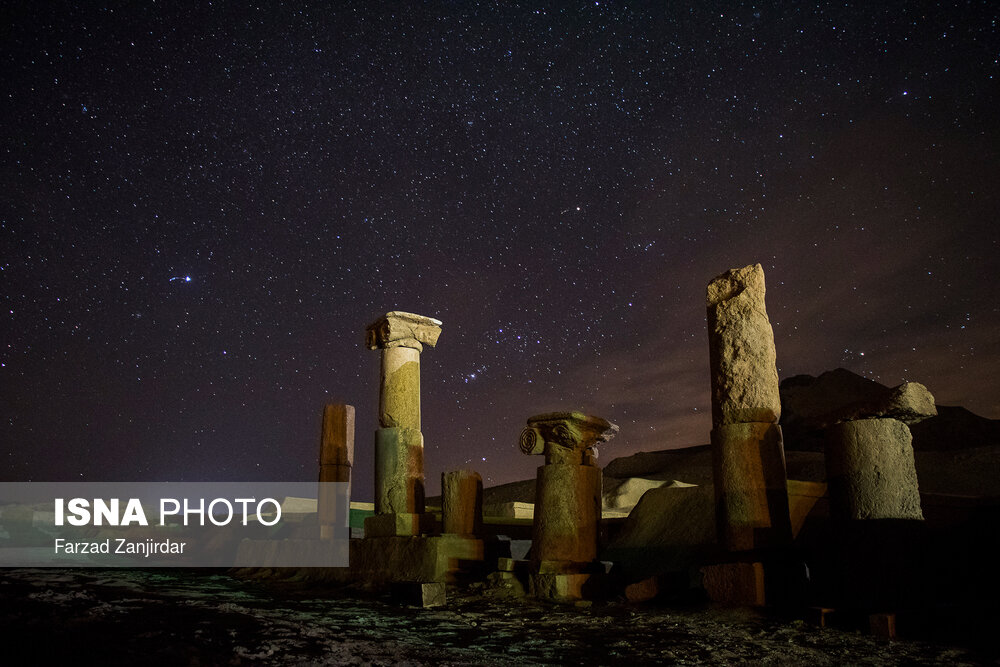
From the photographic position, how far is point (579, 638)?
6.51m

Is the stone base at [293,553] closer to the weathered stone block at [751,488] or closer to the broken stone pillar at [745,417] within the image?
the weathered stone block at [751,488]

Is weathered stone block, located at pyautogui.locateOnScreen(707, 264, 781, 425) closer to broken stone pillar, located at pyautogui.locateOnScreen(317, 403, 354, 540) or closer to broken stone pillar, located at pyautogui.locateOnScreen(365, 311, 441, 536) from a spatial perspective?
broken stone pillar, located at pyautogui.locateOnScreen(365, 311, 441, 536)

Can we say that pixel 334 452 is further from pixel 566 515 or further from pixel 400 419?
pixel 566 515

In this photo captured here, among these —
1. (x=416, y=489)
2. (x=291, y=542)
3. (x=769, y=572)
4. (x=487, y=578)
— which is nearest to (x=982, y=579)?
(x=769, y=572)

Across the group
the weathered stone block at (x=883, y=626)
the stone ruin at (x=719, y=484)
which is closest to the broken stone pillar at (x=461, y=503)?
the stone ruin at (x=719, y=484)

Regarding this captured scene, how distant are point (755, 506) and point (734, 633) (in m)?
2.07

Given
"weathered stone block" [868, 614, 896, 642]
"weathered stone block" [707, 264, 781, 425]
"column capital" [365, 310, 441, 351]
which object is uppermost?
"column capital" [365, 310, 441, 351]

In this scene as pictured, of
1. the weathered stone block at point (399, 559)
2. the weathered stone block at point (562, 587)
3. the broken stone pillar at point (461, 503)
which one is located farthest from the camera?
the broken stone pillar at point (461, 503)

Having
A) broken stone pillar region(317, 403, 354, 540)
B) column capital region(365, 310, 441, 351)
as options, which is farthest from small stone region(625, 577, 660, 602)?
broken stone pillar region(317, 403, 354, 540)

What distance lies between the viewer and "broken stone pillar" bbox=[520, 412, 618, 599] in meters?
9.61

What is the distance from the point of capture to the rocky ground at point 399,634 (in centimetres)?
466

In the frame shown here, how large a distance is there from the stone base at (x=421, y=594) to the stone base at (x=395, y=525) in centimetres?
330

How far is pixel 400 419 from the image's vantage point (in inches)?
531

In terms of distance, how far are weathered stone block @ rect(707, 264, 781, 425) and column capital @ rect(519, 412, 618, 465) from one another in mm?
1784
